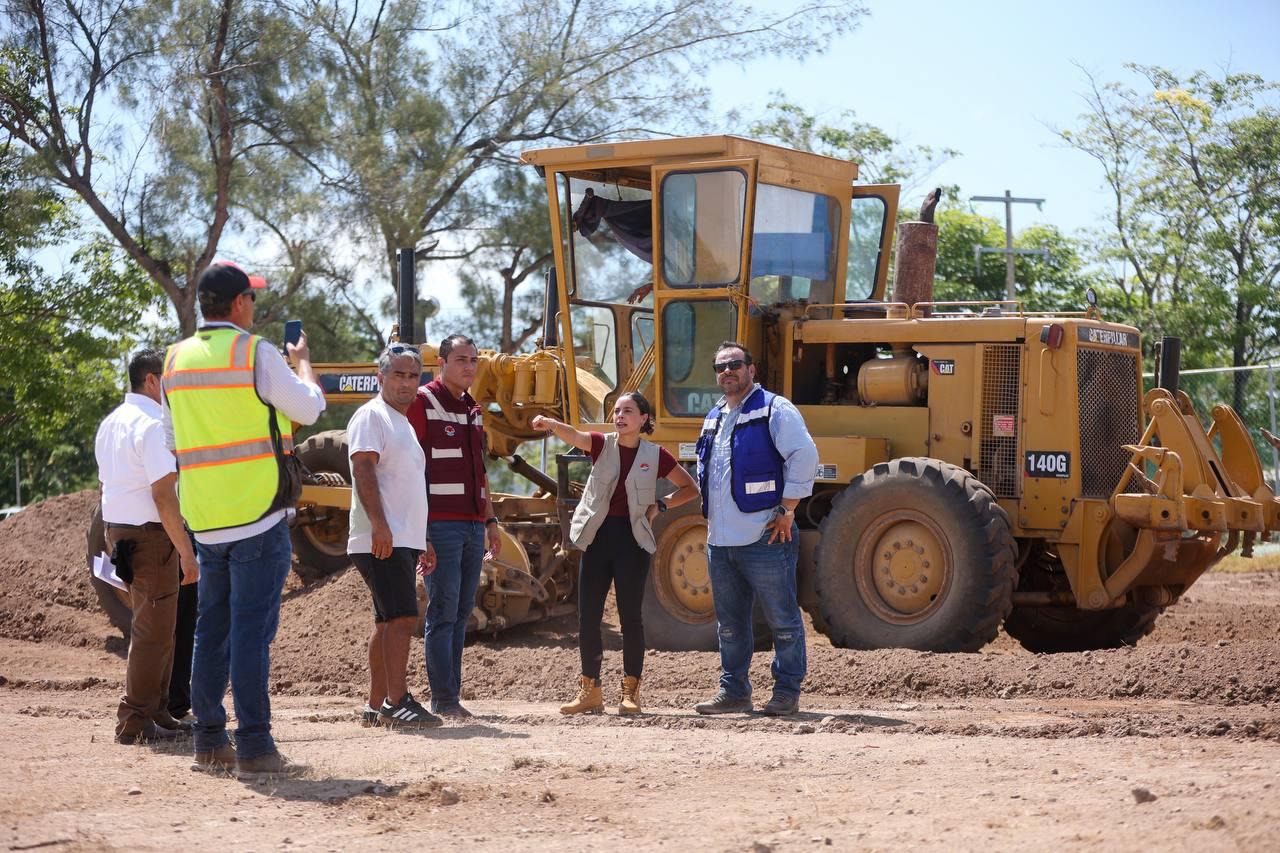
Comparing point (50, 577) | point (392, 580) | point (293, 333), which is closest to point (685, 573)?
point (392, 580)

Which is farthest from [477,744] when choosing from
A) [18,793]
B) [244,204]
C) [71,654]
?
[244,204]

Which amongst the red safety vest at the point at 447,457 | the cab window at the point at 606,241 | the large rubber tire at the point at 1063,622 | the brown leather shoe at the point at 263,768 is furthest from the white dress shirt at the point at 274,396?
the large rubber tire at the point at 1063,622

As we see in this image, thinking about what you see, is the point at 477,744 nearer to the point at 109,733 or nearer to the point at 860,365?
the point at 109,733

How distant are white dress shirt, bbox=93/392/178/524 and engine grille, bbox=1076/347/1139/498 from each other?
18.7 feet

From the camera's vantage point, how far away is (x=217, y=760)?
624 centimetres

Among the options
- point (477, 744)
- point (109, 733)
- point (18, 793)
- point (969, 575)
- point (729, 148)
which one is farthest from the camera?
point (729, 148)

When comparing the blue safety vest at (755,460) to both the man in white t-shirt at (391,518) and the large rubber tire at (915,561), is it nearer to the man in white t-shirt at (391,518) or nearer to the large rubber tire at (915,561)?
the man in white t-shirt at (391,518)

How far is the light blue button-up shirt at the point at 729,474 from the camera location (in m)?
7.77

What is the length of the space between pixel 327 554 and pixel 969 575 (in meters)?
5.89

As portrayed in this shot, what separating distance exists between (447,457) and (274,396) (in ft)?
6.21

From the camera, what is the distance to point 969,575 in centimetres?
941

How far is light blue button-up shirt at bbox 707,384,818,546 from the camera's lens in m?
7.77

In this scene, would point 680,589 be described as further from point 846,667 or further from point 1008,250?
point 1008,250

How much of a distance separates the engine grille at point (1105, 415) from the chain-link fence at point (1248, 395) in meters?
7.38
